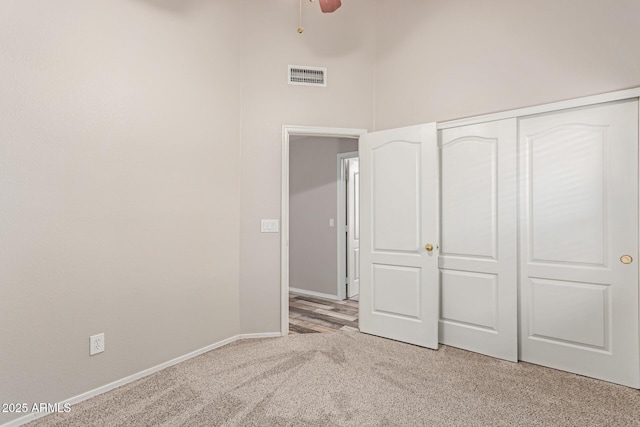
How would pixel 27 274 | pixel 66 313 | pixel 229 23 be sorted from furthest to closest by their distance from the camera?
pixel 229 23 < pixel 66 313 < pixel 27 274

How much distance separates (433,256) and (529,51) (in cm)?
184

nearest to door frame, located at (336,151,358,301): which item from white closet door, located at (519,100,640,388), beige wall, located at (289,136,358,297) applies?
beige wall, located at (289,136,358,297)

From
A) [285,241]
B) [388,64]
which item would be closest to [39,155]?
[285,241]

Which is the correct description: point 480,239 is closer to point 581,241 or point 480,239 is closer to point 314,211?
point 581,241

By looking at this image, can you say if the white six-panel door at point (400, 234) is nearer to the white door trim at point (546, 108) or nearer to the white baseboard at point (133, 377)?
the white door trim at point (546, 108)

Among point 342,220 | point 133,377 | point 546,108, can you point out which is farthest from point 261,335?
point 546,108

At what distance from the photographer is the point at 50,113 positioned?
203 cm

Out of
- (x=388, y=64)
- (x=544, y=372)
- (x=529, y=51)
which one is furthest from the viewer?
(x=388, y=64)

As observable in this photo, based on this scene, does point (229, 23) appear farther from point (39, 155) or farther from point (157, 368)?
point (157, 368)

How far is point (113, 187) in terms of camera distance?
2336 mm

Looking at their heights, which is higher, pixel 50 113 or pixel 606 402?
pixel 50 113

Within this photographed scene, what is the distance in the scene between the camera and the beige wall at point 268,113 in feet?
10.8

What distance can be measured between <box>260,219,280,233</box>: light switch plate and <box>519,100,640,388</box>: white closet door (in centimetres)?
215

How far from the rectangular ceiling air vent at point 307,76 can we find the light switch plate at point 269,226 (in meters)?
1.38
